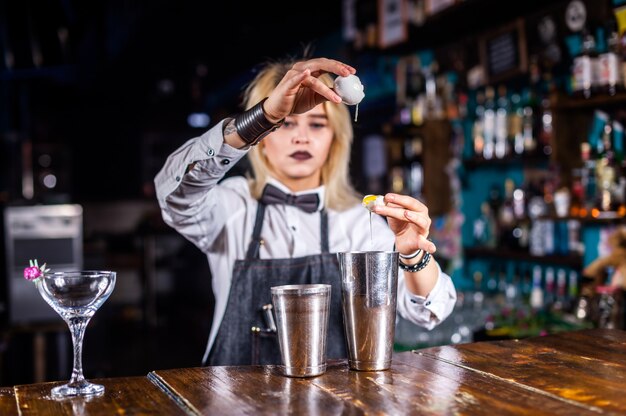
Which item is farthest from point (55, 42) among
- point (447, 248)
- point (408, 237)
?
point (408, 237)

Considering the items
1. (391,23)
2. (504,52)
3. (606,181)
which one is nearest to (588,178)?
(606,181)

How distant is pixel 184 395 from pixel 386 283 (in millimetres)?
467

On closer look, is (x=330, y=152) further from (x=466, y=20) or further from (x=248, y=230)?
(x=466, y=20)

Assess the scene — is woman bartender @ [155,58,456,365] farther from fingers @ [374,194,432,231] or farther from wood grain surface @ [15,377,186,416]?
wood grain surface @ [15,377,186,416]

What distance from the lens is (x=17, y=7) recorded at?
4.96 meters

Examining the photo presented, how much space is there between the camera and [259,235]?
217cm

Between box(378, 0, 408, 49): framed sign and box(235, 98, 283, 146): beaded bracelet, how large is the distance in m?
3.02

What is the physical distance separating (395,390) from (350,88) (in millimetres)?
638

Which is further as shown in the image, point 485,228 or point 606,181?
point 485,228

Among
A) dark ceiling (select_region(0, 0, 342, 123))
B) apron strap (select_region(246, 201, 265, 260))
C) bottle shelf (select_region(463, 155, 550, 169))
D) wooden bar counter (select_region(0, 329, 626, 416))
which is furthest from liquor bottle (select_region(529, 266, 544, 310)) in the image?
wooden bar counter (select_region(0, 329, 626, 416))

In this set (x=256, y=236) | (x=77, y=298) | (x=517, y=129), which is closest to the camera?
(x=77, y=298)

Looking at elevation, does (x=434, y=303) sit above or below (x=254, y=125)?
below

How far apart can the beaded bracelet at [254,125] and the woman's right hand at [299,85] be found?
0.7 inches

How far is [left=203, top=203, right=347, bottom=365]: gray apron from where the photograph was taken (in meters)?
2.04
